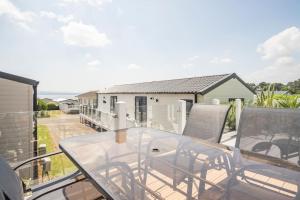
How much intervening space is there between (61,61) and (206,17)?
29.1 ft

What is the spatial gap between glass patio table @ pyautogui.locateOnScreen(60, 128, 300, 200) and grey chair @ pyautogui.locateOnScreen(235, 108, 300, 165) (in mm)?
152

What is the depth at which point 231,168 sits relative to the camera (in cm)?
186

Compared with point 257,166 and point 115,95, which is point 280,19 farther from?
point 115,95

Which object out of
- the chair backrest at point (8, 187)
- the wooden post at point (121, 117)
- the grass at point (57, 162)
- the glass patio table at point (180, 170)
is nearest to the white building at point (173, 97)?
the wooden post at point (121, 117)

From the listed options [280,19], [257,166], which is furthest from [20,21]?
[280,19]

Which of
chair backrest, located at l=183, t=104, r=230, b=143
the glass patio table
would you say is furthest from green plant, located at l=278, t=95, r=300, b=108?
the glass patio table

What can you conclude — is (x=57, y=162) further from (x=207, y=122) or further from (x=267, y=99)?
(x=267, y=99)

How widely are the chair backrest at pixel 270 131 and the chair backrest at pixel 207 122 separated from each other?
0.33 m

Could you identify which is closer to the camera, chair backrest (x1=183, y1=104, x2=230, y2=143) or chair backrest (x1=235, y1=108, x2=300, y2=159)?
chair backrest (x1=235, y1=108, x2=300, y2=159)

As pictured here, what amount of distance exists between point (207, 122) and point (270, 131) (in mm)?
882

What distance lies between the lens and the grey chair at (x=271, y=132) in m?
2.01

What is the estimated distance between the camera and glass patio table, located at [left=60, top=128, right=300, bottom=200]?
4.99 ft

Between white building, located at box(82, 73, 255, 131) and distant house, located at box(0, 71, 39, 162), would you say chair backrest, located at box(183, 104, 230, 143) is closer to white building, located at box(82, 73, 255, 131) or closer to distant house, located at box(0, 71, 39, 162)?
white building, located at box(82, 73, 255, 131)

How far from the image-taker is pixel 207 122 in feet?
9.52
